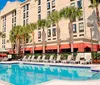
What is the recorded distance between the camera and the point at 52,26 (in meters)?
46.5

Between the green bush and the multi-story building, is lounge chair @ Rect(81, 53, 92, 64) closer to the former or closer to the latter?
the green bush

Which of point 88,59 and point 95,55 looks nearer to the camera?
point 88,59

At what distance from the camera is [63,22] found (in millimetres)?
43938

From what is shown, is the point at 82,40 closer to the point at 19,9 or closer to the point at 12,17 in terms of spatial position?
the point at 19,9

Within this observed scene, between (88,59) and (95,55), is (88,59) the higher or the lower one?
the lower one

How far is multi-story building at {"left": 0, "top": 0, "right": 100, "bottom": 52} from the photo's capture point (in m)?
36.7

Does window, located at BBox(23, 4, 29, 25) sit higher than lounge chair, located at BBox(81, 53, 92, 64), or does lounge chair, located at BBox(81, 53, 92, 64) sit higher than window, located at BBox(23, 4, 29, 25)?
window, located at BBox(23, 4, 29, 25)

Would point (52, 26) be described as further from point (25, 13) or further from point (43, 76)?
point (43, 76)

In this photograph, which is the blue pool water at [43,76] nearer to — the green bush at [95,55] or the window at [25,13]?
the green bush at [95,55]

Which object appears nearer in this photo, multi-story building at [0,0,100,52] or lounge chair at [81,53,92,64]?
lounge chair at [81,53,92,64]

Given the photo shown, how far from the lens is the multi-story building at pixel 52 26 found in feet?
120

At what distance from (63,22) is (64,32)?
2.57 m

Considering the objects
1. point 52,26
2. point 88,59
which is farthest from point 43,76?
point 52,26

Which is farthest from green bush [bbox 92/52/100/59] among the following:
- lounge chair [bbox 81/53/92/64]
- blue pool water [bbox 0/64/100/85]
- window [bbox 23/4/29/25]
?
window [bbox 23/4/29/25]
